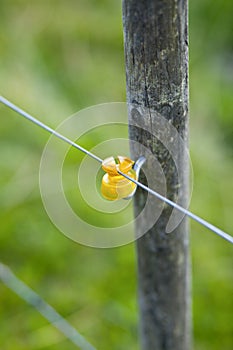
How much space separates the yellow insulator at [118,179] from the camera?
64cm

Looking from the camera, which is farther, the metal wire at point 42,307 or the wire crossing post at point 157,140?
the metal wire at point 42,307

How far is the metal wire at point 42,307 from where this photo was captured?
4.04 ft

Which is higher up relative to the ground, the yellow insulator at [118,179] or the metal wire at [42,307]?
the yellow insulator at [118,179]

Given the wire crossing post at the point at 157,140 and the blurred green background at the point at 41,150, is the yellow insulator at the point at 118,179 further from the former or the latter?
the blurred green background at the point at 41,150

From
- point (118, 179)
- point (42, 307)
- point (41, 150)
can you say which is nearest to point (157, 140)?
point (118, 179)

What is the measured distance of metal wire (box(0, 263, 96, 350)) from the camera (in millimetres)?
1231

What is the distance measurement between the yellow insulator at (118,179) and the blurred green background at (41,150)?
0.72 meters

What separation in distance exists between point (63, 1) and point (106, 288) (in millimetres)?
1432

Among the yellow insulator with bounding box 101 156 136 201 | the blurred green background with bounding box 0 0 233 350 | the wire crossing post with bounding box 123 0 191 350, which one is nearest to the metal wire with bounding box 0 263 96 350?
the blurred green background with bounding box 0 0 233 350

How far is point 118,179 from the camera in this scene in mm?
644

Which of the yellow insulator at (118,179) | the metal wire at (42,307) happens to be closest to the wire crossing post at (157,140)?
the yellow insulator at (118,179)

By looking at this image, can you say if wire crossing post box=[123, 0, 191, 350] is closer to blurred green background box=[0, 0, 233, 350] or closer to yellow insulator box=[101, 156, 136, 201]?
yellow insulator box=[101, 156, 136, 201]

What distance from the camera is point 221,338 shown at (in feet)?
4.15

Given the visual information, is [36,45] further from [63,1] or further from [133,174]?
[133,174]
